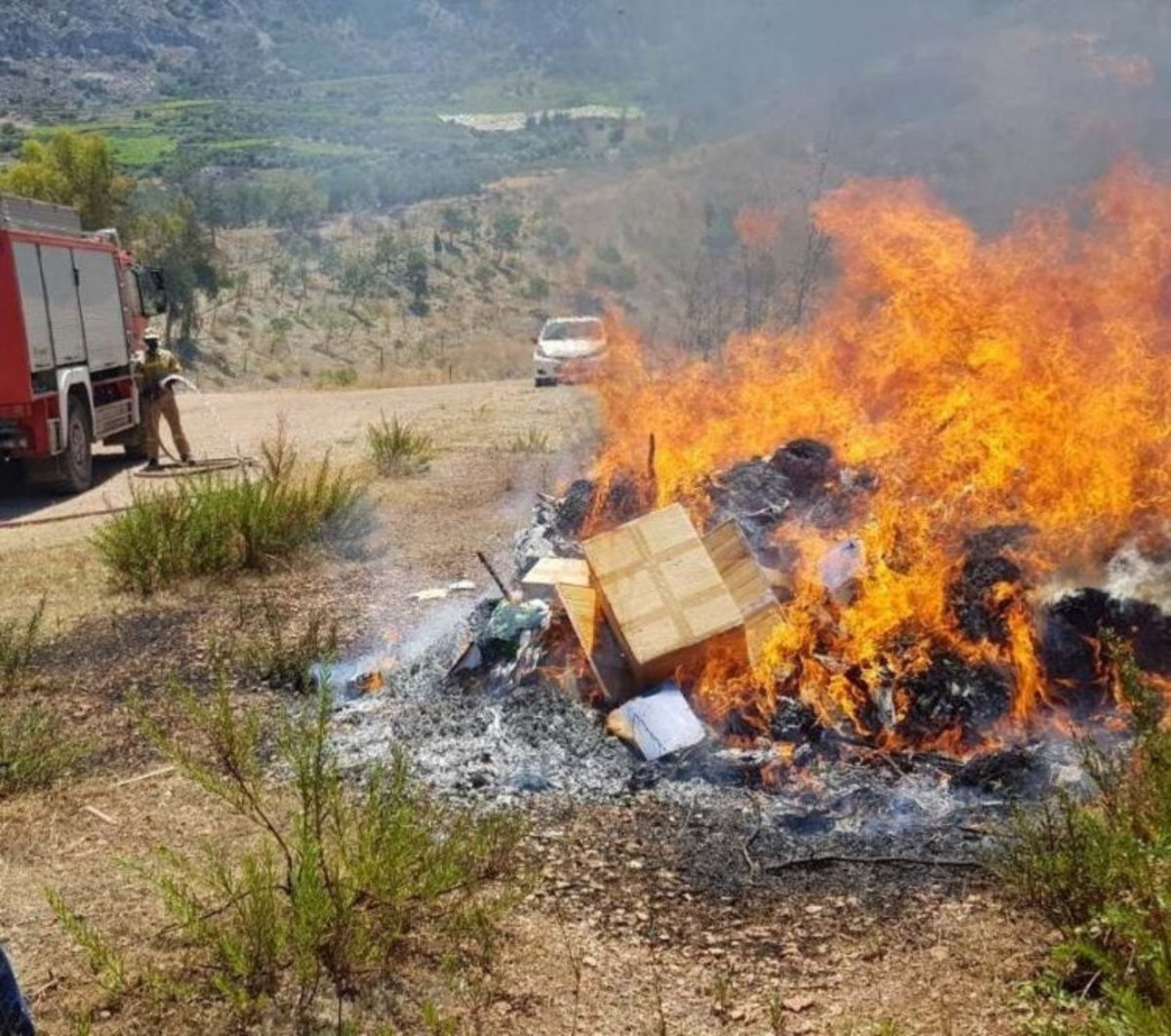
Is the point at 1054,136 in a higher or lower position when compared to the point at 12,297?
higher

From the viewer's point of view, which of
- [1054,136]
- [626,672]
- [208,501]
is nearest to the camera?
[626,672]

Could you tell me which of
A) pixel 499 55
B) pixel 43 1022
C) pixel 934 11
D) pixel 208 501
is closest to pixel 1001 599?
pixel 43 1022

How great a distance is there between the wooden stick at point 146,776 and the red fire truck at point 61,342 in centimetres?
827

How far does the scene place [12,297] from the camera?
473 inches

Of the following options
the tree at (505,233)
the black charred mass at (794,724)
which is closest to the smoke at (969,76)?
the black charred mass at (794,724)

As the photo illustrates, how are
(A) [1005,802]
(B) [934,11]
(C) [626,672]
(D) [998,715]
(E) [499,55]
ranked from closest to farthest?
(A) [1005,802], (D) [998,715], (C) [626,672], (B) [934,11], (E) [499,55]

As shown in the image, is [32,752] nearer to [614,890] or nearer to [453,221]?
[614,890]

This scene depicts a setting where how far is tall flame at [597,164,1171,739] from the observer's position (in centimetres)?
601

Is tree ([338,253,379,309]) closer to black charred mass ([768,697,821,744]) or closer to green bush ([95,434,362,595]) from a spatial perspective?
green bush ([95,434,362,595])

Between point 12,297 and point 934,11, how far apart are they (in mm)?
11525

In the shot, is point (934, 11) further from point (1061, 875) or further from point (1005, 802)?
point (1061, 875)

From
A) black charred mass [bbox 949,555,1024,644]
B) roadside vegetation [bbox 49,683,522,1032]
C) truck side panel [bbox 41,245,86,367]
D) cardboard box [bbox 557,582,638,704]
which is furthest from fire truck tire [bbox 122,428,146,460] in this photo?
black charred mass [bbox 949,555,1024,644]

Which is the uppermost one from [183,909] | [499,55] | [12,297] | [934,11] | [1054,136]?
[499,55]

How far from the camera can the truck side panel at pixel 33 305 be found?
12172 millimetres
